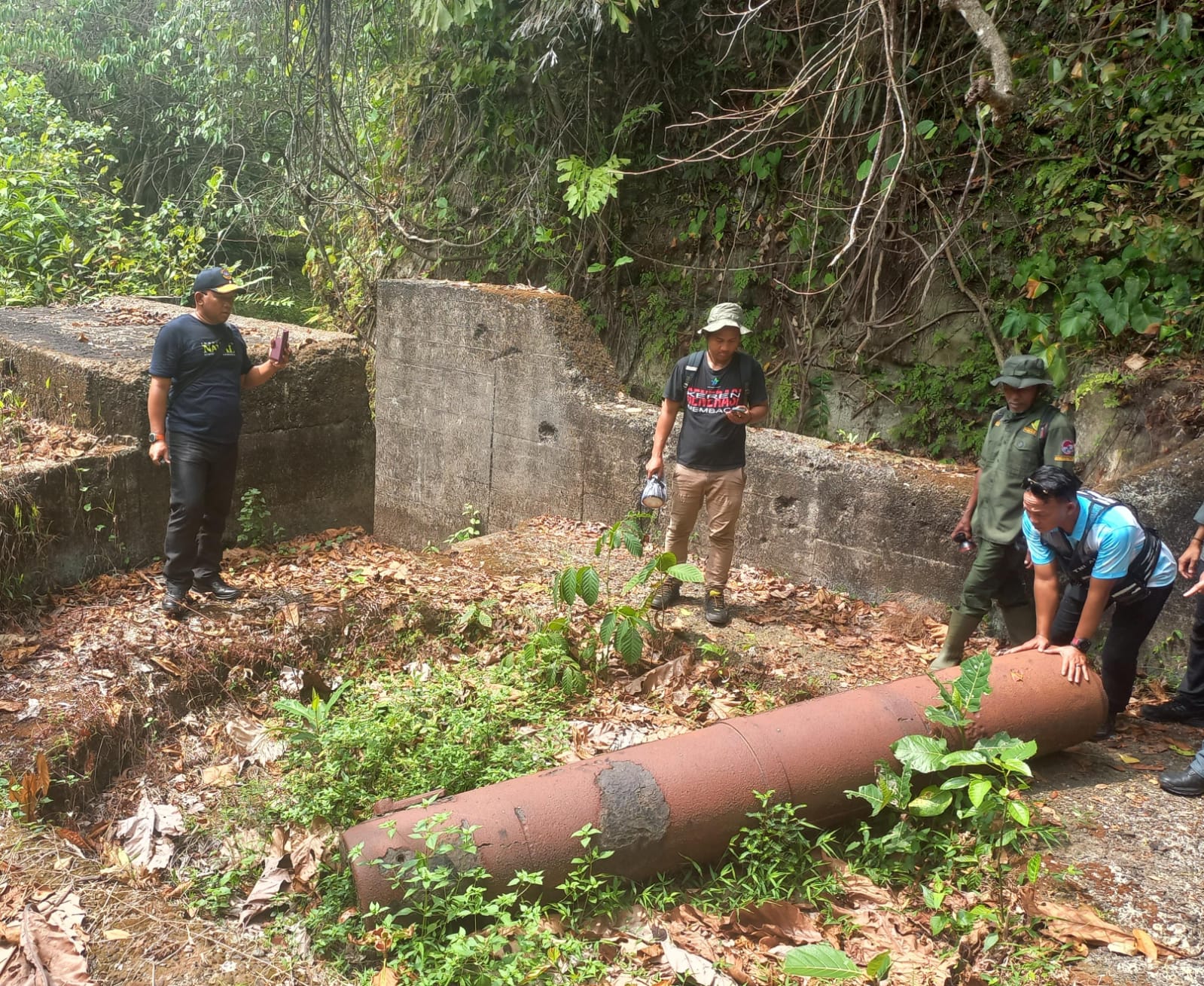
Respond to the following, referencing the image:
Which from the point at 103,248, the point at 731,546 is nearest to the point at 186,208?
the point at 103,248

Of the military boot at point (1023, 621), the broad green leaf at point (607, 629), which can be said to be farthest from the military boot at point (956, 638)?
the broad green leaf at point (607, 629)

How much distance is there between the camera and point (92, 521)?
6.66 metres

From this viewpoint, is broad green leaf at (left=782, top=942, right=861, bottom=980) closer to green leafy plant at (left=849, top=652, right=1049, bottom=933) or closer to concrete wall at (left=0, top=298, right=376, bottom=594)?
green leafy plant at (left=849, top=652, right=1049, bottom=933)

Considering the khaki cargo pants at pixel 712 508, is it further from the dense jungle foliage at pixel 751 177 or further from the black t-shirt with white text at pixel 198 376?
the black t-shirt with white text at pixel 198 376

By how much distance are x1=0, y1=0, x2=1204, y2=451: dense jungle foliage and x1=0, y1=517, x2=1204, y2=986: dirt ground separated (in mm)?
2552

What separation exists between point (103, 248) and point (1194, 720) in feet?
37.5

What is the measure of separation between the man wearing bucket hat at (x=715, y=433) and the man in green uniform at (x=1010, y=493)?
1.30m

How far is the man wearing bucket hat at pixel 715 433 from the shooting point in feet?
18.3

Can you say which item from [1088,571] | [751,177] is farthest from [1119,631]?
[751,177]

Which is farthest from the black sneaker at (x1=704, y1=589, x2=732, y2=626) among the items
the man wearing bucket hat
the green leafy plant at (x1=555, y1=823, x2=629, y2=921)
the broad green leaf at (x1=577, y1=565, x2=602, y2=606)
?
the green leafy plant at (x1=555, y1=823, x2=629, y2=921)

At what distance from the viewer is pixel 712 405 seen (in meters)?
5.64

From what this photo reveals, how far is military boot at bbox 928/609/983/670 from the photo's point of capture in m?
5.10

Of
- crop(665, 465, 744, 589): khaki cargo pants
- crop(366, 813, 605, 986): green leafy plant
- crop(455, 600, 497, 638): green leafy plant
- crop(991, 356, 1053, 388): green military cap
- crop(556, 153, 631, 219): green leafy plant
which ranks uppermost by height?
crop(556, 153, 631, 219): green leafy plant

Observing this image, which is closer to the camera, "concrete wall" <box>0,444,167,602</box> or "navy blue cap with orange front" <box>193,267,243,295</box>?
"navy blue cap with orange front" <box>193,267,243,295</box>
